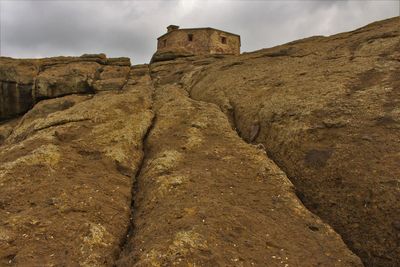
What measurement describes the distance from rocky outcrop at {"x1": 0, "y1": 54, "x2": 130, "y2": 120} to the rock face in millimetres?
7690

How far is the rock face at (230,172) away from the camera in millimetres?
10047

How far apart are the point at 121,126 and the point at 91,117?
6.38 ft

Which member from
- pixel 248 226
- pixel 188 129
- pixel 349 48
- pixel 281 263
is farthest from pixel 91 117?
pixel 349 48

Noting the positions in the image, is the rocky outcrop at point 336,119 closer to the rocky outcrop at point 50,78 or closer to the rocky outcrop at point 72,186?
the rocky outcrop at point 72,186

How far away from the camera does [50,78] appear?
28500 mm

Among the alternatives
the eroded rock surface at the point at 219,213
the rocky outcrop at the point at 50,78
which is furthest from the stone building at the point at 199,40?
the eroded rock surface at the point at 219,213

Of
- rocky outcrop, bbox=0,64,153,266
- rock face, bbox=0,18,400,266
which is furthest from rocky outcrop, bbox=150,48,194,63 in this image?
rocky outcrop, bbox=0,64,153,266

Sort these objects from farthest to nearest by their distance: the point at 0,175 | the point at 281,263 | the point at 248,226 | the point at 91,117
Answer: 1. the point at 91,117
2. the point at 0,175
3. the point at 248,226
4. the point at 281,263

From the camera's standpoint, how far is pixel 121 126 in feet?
58.6

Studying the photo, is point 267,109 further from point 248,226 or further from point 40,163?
point 40,163

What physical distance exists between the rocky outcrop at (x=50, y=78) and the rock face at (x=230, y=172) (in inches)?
303

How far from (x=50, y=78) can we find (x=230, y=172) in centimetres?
2019

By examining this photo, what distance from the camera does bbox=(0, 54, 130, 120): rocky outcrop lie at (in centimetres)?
2816

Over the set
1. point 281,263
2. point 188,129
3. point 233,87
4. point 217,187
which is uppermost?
point 233,87
